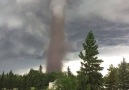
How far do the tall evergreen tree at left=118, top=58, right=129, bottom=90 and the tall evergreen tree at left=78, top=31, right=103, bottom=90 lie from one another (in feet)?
122

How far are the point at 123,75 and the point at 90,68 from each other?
41805 millimetres

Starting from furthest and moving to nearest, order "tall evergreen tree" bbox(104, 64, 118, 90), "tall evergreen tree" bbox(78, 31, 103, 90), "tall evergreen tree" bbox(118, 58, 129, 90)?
1. "tall evergreen tree" bbox(118, 58, 129, 90)
2. "tall evergreen tree" bbox(104, 64, 118, 90)
3. "tall evergreen tree" bbox(78, 31, 103, 90)

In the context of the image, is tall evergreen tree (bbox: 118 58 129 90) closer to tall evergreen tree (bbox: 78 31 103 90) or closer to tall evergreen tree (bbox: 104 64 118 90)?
tall evergreen tree (bbox: 104 64 118 90)

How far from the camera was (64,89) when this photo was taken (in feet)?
309

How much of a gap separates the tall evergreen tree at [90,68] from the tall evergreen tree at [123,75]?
37.1 m

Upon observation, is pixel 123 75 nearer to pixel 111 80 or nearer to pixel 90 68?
pixel 111 80

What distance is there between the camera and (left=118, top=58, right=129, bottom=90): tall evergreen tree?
110 metres

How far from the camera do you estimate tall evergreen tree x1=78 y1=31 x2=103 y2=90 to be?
71.1 meters

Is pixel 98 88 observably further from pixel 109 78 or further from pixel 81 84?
pixel 109 78

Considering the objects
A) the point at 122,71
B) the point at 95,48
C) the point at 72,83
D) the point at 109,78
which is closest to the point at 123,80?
the point at 122,71

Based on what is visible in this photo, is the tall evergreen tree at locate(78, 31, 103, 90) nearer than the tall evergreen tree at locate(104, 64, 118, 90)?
Yes

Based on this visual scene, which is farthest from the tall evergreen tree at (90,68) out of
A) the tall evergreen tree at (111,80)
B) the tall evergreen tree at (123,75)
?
the tall evergreen tree at (123,75)

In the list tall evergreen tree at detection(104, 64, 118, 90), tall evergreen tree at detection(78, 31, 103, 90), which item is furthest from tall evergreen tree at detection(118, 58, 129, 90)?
tall evergreen tree at detection(78, 31, 103, 90)

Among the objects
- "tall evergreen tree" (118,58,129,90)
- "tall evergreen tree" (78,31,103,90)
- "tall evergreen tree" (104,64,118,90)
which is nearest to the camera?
"tall evergreen tree" (78,31,103,90)
